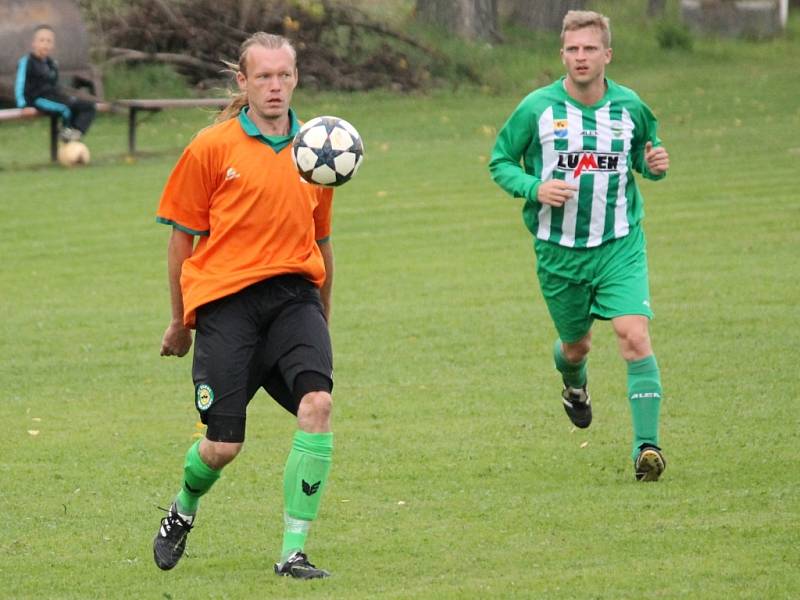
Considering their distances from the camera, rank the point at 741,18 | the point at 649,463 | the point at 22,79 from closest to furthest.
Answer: the point at 649,463, the point at 22,79, the point at 741,18

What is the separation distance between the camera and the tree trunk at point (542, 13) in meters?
34.1

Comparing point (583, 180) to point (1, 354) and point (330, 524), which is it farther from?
point (1, 354)

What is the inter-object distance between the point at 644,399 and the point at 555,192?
3.36ft

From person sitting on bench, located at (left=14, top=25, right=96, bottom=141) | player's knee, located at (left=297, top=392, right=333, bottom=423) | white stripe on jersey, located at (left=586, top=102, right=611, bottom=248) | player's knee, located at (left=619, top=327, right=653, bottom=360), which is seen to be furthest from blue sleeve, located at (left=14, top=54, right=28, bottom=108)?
player's knee, located at (left=297, top=392, right=333, bottom=423)

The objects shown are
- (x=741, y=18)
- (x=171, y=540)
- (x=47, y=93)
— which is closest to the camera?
(x=171, y=540)

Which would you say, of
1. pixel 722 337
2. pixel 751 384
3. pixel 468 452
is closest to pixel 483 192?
pixel 722 337

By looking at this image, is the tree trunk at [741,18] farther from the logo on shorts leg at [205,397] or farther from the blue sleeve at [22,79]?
the logo on shorts leg at [205,397]

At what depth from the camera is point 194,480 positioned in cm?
601

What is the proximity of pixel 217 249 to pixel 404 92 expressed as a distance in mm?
22739

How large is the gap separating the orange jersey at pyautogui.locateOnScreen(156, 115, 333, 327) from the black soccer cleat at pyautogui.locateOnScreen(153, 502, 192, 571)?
730mm

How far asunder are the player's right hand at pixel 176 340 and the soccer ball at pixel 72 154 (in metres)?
15.5

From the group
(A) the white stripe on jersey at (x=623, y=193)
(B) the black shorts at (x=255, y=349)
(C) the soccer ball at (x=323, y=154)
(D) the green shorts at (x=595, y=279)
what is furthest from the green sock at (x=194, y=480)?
(A) the white stripe on jersey at (x=623, y=193)

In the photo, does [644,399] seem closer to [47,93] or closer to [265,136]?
[265,136]

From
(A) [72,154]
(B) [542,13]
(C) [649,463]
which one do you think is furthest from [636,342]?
(B) [542,13]
